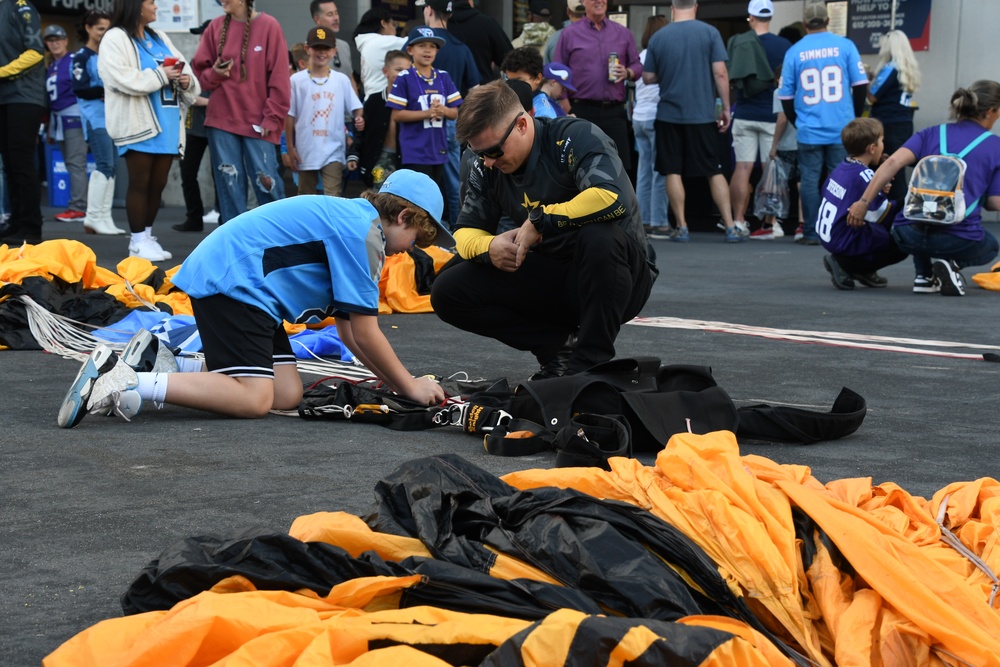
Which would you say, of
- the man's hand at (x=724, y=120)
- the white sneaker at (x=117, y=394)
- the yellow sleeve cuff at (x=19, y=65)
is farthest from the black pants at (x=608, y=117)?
the white sneaker at (x=117, y=394)

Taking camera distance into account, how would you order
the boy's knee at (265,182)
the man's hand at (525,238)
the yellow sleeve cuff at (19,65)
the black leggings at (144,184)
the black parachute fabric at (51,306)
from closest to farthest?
1. the man's hand at (525,238)
2. the black parachute fabric at (51,306)
3. the black leggings at (144,184)
4. the boy's knee at (265,182)
5. the yellow sleeve cuff at (19,65)

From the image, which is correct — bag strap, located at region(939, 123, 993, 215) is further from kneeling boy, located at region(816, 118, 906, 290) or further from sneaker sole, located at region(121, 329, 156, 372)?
sneaker sole, located at region(121, 329, 156, 372)

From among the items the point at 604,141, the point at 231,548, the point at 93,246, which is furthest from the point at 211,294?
the point at 93,246

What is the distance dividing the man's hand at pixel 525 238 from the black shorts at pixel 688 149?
6734 mm

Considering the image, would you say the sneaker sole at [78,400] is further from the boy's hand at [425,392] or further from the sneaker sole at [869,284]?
the sneaker sole at [869,284]

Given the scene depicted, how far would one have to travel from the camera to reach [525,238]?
4.78 meters

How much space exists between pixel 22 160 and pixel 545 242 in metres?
5.93

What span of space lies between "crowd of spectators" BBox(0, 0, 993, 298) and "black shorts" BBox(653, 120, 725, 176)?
0.02 m

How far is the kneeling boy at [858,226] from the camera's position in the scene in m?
8.35

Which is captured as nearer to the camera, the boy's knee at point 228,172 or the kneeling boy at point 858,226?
the kneeling boy at point 858,226

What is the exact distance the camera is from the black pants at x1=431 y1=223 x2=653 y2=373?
4734 mm

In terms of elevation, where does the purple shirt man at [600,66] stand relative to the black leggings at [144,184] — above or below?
above

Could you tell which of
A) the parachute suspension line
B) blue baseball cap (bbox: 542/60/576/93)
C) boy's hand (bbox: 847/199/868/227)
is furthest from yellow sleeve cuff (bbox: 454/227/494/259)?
blue baseball cap (bbox: 542/60/576/93)

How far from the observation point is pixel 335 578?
2266mm
